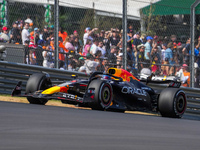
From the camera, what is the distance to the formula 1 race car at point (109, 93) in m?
8.18

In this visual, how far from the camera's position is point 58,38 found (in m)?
10.4

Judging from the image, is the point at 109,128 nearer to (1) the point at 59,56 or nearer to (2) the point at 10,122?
(2) the point at 10,122

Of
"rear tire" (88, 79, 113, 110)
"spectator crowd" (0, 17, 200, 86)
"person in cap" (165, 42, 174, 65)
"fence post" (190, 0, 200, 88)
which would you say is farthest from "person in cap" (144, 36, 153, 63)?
"rear tire" (88, 79, 113, 110)

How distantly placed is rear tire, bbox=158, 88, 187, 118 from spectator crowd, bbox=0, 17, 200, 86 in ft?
5.54

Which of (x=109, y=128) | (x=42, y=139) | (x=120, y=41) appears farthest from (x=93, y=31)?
(x=42, y=139)

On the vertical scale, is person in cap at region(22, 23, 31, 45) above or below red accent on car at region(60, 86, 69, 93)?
above

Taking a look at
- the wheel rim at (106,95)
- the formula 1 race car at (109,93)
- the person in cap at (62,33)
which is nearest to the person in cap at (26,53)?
the person in cap at (62,33)

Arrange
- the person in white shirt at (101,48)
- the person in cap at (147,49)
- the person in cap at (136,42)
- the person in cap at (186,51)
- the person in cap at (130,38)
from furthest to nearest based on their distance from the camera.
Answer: the person in cap at (186,51), the person in cap at (147,49), the person in cap at (136,42), the person in cap at (130,38), the person in white shirt at (101,48)

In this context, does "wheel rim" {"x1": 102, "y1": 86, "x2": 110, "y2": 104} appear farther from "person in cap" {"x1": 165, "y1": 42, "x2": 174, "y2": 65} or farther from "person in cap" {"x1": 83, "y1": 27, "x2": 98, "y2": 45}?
"person in cap" {"x1": 165, "y1": 42, "x2": 174, "y2": 65}

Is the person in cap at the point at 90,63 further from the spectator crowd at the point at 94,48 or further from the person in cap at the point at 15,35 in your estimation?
the person in cap at the point at 15,35

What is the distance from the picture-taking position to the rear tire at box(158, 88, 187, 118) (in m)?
8.79

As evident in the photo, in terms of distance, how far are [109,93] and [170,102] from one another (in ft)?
4.05

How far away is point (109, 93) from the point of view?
8398mm

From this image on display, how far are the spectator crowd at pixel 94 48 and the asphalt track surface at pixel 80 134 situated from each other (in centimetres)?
432
